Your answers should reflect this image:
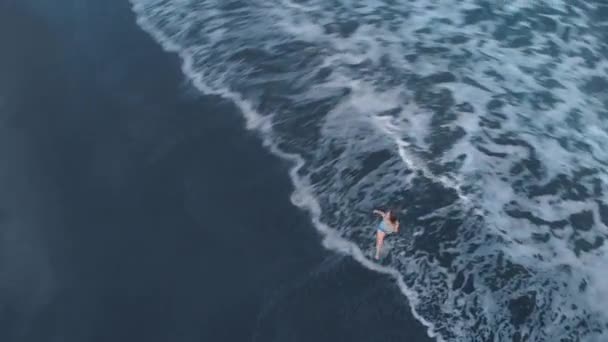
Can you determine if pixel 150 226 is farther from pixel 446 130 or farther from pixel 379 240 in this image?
pixel 446 130

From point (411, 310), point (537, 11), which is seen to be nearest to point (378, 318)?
point (411, 310)

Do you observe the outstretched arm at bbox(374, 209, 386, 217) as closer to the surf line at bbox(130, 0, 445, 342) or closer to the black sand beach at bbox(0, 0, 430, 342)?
the surf line at bbox(130, 0, 445, 342)

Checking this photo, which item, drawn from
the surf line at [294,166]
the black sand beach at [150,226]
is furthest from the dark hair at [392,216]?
the black sand beach at [150,226]

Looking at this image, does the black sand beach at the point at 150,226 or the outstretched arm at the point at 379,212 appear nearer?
the black sand beach at the point at 150,226

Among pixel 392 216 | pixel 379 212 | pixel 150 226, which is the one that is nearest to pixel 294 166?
pixel 379 212

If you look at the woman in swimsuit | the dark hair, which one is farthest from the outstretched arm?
the dark hair

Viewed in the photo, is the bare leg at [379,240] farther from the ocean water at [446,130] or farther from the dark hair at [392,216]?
the dark hair at [392,216]
